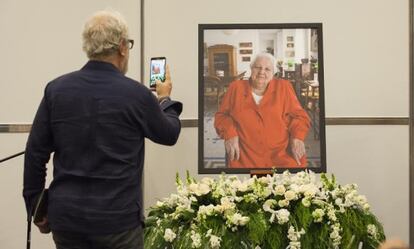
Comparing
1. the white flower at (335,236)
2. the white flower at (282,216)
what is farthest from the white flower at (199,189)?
the white flower at (335,236)

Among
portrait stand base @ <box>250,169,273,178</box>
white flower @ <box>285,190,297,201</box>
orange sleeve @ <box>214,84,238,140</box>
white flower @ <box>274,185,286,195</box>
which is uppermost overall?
orange sleeve @ <box>214,84,238,140</box>

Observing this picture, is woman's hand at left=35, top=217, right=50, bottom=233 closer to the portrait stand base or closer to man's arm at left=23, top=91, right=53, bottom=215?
man's arm at left=23, top=91, right=53, bottom=215

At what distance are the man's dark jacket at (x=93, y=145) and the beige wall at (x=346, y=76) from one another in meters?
1.90

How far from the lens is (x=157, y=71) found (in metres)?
2.99

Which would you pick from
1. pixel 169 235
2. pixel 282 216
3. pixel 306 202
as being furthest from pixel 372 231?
pixel 169 235

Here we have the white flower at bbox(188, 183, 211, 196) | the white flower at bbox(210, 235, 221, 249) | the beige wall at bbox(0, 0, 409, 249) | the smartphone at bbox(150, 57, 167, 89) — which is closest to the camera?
the white flower at bbox(210, 235, 221, 249)

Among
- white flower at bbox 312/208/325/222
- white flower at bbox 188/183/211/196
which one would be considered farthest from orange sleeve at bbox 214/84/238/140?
white flower at bbox 312/208/325/222

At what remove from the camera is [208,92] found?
137 inches

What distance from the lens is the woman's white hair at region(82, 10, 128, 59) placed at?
2035 mm

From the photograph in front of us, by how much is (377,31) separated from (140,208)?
2.48 metres

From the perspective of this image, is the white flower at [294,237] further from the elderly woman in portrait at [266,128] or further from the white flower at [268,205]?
the elderly woman in portrait at [266,128]

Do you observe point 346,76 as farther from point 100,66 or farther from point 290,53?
point 100,66

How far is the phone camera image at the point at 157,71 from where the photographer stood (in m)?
2.93

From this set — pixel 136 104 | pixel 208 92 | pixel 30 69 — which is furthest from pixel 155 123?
pixel 30 69
